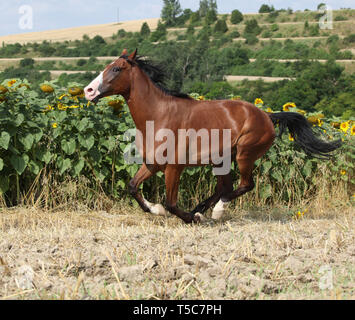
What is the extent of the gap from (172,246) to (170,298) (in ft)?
3.42

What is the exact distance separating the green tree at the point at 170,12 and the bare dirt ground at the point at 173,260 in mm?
74540

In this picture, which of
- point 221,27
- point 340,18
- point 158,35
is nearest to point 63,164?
point 158,35

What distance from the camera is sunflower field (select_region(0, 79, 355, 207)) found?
542 centimetres

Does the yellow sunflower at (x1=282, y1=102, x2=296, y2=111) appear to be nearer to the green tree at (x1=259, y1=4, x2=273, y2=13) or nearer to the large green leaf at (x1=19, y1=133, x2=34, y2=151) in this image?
the large green leaf at (x1=19, y1=133, x2=34, y2=151)

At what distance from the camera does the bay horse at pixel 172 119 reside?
4.59 m

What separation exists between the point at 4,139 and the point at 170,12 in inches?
2983

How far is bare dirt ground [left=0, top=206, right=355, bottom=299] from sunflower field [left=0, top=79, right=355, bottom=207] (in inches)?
28.5

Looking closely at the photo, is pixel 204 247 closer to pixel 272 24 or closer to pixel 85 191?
pixel 85 191

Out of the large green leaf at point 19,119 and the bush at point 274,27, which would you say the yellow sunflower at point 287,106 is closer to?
the large green leaf at point 19,119

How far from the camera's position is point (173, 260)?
3.46 meters

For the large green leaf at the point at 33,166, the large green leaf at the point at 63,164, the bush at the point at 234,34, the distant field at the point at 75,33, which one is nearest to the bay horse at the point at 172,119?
the large green leaf at the point at 63,164

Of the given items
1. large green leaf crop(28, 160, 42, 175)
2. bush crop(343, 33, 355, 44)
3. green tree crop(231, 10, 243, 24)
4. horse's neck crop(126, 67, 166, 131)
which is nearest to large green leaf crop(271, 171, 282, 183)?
horse's neck crop(126, 67, 166, 131)

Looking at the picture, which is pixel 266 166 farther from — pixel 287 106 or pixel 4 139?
pixel 4 139

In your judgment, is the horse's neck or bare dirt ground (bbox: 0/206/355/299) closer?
bare dirt ground (bbox: 0/206/355/299)
